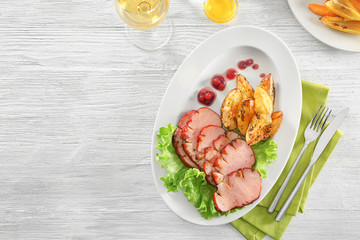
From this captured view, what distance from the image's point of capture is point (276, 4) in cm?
171

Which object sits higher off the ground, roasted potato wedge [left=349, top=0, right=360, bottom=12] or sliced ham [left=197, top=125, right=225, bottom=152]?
roasted potato wedge [left=349, top=0, right=360, bottom=12]

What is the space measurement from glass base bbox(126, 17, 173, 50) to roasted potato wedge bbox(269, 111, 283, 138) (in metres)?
0.60

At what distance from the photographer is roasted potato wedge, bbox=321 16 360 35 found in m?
1.62

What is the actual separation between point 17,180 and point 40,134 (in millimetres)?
246

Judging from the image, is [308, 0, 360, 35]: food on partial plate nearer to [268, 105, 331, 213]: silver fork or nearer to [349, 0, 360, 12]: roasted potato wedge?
[349, 0, 360, 12]: roasted potato wedge

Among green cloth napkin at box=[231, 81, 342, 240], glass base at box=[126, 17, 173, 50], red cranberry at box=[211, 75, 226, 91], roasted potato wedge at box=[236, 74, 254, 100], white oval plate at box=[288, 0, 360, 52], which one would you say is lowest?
green cloth napkin at box=[231, 81, 342, 240]

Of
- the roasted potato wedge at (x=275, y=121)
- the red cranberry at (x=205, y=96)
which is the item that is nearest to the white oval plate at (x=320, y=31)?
the roasted potato wedge at (x=275, y=121)

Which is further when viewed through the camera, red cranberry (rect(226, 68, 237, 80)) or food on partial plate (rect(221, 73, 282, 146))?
red cranberry (rect(226, 68, 237, 80))

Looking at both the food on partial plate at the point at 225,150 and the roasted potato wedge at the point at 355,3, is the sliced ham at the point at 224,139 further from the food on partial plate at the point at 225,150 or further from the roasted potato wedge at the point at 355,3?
the roasted potato wedge at the point at 355,3

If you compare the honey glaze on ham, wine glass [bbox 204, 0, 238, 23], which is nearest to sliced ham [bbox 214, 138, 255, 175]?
the honey glaze on ham

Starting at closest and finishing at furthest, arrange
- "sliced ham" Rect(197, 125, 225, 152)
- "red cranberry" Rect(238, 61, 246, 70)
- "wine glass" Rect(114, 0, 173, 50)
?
"wine glass" Rect(114, 0, 173, 50), "sliced ham" Rect(197, 125, 225, 152), "red cranberry" Rect(238, 61, 246, 70)

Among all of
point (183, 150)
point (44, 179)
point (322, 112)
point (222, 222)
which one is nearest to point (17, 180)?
point (44, 179)

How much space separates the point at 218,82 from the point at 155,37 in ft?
1.20

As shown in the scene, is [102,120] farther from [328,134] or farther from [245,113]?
[328,134]
